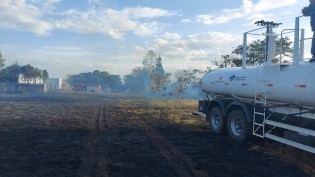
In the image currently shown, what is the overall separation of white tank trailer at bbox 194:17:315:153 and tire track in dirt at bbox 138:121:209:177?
2653 millimetres

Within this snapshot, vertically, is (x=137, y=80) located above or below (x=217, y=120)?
above

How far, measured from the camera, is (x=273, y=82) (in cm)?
941

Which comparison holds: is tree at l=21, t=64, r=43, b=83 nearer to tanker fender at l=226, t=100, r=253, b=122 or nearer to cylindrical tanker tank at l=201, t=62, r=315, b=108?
cylindrical tanker tank at l=201, t=62, r=315, b=108

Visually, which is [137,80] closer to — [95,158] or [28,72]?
[28,72]

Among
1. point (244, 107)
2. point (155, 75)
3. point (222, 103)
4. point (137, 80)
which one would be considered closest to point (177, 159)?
point (244, 107)

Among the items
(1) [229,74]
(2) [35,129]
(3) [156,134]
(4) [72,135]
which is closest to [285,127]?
(1) [229,74]

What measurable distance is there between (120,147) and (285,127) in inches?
204

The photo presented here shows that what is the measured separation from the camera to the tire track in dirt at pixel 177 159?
721cm

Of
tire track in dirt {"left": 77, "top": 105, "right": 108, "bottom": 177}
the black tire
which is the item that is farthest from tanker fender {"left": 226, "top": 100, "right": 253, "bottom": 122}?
tire track in dirt {"left": 77, "top": 105, "right": 108, "bottom": 177}

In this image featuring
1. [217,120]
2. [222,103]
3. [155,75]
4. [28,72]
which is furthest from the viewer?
[28,72]

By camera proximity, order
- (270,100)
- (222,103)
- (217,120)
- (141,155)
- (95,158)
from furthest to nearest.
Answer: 1. (217,120)
2. (222,103)
3. (270,100)
4. (141,155)
5. (95,158)

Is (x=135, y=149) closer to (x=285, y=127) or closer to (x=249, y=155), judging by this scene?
(x=249, y=155)

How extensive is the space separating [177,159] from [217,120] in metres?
5.01

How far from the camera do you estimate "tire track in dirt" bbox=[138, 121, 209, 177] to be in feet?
23.7
